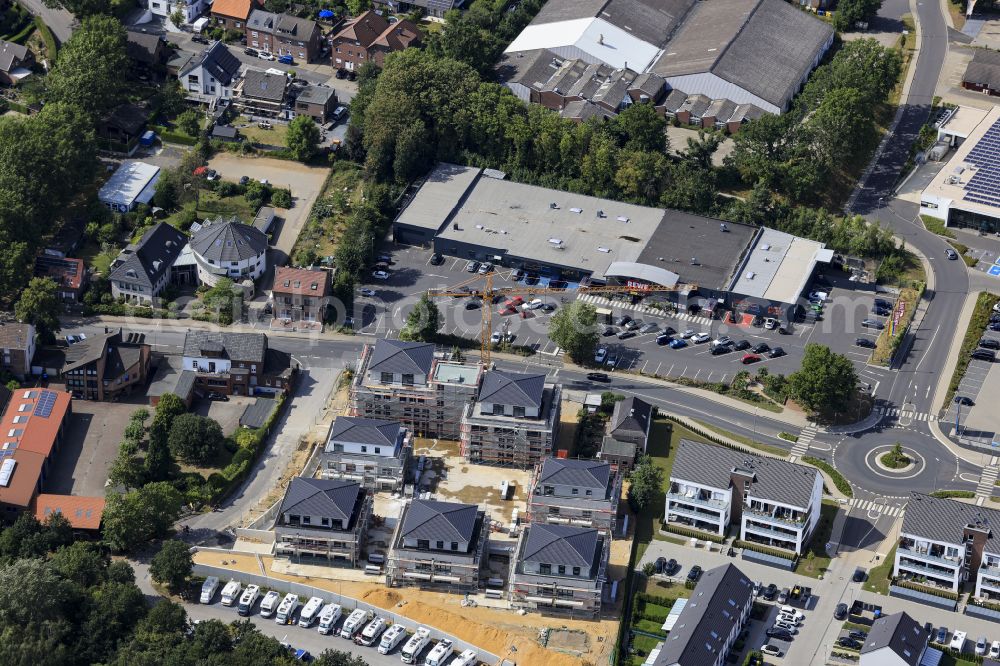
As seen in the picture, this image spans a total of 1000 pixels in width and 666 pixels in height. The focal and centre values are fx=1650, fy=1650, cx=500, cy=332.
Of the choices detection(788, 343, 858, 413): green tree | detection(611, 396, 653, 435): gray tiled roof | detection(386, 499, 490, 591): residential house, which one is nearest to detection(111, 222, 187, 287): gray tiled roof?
detection(386, 499, 490, 591): residential house

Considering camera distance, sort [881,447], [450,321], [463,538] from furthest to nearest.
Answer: [450,321], [881,447], [463,538]

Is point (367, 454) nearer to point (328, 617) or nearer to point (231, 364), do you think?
point (328, 617)

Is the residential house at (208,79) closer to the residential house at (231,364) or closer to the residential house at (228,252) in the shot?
the residential house at (228,252)

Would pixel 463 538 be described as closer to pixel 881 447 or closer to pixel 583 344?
pixel 583 344

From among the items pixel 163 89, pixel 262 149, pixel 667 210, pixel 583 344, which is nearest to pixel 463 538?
pixel 583 344

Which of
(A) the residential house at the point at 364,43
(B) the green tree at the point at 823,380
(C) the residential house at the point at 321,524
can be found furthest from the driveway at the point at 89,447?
(A) the residential house at the point at 364,43
